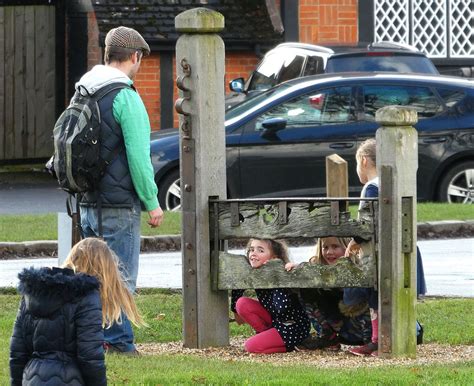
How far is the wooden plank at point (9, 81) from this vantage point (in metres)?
22.7

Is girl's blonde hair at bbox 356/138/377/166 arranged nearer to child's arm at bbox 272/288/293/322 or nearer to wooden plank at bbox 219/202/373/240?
wooden plank at bbox 219/202/373/240

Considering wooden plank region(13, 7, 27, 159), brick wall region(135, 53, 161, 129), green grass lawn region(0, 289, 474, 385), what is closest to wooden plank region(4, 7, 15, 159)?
wooden plank region(13, 7, 27, 159)

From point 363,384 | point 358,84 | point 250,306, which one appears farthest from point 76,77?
point 363,384

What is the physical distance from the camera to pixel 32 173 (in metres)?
23.1

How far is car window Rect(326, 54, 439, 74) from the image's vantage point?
738 inches

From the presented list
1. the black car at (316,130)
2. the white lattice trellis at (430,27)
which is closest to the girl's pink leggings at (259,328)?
the black car at (316,130)

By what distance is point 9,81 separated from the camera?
23.0m

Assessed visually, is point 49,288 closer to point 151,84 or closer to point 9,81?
point 151,84

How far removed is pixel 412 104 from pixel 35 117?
787 centimetres

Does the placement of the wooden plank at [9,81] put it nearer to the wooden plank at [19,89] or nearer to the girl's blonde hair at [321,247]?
the wooden plank at [19,89]

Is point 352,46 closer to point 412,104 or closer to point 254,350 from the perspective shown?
point 412,104

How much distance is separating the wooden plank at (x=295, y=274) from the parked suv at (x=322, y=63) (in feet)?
31.9

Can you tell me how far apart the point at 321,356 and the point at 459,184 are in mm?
9146

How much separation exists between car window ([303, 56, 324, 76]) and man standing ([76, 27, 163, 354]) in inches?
404
